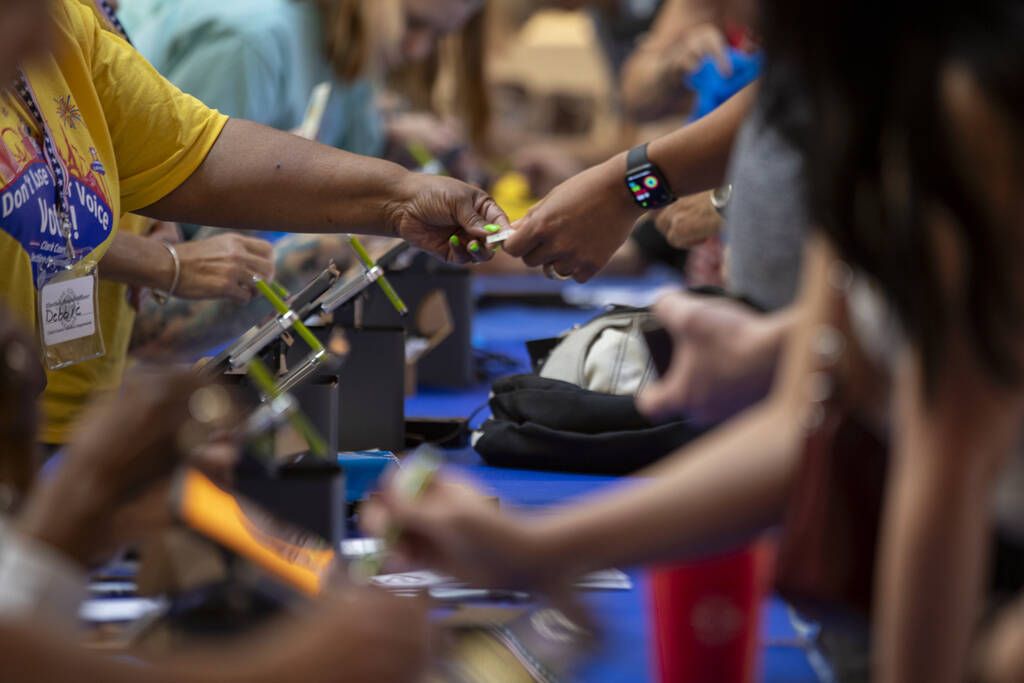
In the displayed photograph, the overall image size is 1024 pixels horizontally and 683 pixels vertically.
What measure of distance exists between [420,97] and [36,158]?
3821 millimetres

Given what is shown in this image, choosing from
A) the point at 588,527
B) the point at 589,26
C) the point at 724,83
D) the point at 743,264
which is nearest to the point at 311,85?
the point at 724,83

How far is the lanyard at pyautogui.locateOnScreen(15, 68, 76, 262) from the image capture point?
1.32m

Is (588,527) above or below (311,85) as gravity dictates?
below

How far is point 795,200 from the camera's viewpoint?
84cm

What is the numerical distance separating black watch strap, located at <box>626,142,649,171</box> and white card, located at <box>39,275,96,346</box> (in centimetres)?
73

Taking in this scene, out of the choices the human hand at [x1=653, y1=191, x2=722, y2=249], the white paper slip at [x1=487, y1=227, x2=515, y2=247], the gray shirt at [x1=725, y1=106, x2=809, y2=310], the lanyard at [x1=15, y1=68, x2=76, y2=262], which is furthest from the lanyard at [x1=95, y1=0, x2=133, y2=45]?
the gray shirt at [x1=725, y1=106, x2=809, y2=310]

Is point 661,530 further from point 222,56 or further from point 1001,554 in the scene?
point 222,56

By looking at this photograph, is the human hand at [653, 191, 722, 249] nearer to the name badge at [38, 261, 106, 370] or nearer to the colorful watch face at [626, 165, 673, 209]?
the colorful watch face at [626, 165, 673, 209]

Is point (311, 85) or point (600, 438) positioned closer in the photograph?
point (600, 438)

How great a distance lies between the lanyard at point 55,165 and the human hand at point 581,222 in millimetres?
573

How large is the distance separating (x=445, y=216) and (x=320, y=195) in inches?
7.2

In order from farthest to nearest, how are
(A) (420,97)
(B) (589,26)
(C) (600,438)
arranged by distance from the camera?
(B) (589,26), (A) (420,97), (C) (600,438)

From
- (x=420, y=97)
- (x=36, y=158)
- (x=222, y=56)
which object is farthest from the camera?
(x=420, y=97)

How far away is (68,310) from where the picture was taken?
146cm
